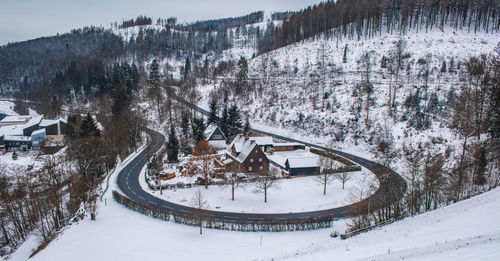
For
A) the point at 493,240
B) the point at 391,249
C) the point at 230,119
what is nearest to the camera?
the point at 493,240

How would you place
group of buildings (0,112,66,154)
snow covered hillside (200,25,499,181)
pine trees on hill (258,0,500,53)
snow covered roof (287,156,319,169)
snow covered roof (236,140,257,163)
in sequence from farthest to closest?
pine trees on hill (258,0,500,53) < group of buildings (0,112,66,154) < snow covered hillside (200,25,499,181) < snow covered roof (236,140,257,163) < snow covered roof (287,156,319,169)

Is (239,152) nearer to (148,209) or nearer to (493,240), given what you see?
(148,209)

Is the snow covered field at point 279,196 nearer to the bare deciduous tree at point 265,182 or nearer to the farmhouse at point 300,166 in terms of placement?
the bare deciduous tree at point 265,182

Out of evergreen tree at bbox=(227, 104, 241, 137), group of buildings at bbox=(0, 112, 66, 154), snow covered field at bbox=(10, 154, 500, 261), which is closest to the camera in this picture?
snow covered field at bbox=(10, 154, 500, 261)

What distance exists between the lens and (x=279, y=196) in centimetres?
3769

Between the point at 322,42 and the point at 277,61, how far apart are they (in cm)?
2066

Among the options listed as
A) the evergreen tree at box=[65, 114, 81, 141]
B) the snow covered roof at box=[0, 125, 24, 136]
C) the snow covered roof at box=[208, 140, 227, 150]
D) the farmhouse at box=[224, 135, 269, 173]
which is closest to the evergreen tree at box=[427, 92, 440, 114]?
the farmhouse at box=[224, 135, 269, 173]

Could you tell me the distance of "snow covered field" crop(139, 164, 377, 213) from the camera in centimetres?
3441

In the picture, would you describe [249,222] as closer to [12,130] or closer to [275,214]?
[275,214]

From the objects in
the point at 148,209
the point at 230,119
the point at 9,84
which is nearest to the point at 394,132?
the point at 230,119

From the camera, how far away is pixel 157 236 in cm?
2680

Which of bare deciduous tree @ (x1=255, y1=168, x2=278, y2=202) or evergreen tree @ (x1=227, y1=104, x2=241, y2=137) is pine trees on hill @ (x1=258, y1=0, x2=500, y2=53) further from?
bare deciduous tree @ (x1=255, y1=168, x2=278, y2=202)

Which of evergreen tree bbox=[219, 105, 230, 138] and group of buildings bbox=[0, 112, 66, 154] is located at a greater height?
evergreen tree bbox=[219, 105, 230, 138]

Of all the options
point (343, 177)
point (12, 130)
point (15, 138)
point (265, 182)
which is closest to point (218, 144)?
point (265, 182)
